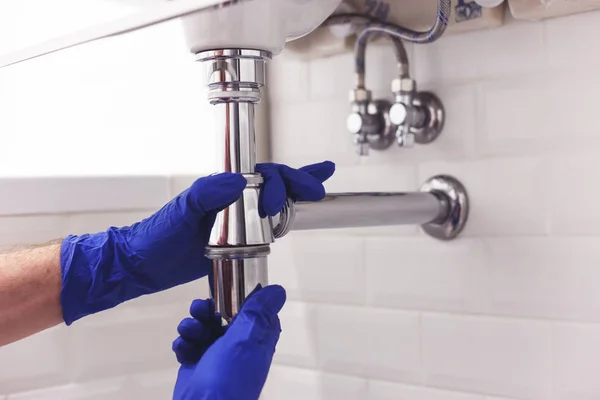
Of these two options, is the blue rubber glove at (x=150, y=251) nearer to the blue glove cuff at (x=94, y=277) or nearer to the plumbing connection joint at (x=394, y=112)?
the blue glove cuff at (x=94, y=277)

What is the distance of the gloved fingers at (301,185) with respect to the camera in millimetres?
651

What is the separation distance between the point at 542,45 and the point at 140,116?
53 cm

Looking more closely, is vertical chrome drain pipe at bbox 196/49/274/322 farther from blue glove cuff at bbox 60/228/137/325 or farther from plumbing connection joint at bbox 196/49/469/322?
blue glove cuff at bbox 60/228/137/325

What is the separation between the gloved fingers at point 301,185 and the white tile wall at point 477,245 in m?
0.24

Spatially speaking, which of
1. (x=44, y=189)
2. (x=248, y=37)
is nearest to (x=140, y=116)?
(x=44, y=189)

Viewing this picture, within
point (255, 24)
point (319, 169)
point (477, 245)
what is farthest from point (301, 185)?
point (477, 245)

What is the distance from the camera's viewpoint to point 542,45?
773 millimetres

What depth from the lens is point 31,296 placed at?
72 cm

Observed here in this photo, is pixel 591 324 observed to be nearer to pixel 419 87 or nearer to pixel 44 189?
pixel 419 87

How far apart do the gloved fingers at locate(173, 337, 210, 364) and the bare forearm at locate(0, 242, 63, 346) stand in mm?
157

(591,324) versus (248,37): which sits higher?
→ (248,37)

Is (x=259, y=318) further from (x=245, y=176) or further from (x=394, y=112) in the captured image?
(x=394, y=112)

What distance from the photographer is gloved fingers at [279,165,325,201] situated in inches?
25.6

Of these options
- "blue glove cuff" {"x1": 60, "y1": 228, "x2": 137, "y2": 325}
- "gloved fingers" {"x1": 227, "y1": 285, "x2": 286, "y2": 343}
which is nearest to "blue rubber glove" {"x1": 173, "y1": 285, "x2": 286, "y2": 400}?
"gloved fingers" {"x1": 227, "y1": 285, "x2": 286, "y2": 343}
